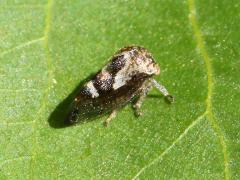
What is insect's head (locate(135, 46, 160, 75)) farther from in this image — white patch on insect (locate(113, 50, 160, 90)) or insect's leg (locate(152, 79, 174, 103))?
insect's leg (locate(152, 79, 174, 103))

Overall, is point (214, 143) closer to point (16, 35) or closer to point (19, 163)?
point (19, 163)

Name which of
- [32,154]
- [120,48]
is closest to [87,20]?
[120,48]

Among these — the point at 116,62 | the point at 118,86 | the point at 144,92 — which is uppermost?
the point at 116,62

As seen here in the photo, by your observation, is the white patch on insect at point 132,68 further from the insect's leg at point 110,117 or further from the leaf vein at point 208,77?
the leaf vein at point 208,77

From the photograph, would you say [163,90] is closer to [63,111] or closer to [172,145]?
[172,145]

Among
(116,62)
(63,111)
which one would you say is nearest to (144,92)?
(116,62)

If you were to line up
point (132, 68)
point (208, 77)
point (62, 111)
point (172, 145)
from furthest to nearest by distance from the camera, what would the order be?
point (132, 68) → point (62, 111) → point (208, 77) → point (172, 145)
